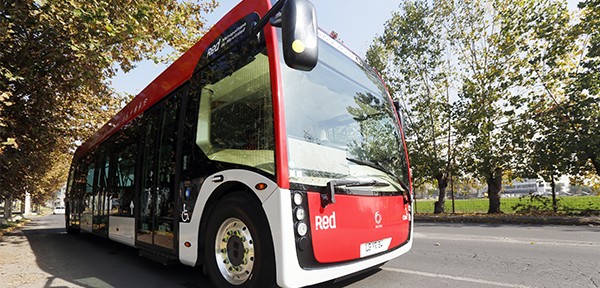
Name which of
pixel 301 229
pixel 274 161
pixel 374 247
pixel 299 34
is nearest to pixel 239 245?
pixel 301 229

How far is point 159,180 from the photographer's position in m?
Answer: 4.85

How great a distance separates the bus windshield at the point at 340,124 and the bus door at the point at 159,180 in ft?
6.90

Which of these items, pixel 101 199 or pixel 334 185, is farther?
pixel 101 199

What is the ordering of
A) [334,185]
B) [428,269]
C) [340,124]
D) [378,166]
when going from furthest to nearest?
[428,269], [378,166], [340,124], [334,185]

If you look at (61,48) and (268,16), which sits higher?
(61,48)

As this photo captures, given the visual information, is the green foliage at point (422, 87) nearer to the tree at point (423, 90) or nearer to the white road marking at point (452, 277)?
the tree at point (423, 90)

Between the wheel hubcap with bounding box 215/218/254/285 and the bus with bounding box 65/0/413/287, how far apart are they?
0.01 metres

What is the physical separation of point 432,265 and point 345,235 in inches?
95.4

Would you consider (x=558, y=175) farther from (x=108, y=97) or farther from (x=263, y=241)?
(x=108, y=97)

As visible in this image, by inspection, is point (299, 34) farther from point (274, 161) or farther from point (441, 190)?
point (441, 190)

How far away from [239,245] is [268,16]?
2241 mm

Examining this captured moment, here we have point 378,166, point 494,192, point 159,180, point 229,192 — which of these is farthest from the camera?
point 494,192

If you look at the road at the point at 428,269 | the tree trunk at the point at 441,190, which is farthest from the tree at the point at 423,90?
the road at the point at 428,269

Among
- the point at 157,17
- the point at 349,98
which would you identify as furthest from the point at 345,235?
the point at 157,17
